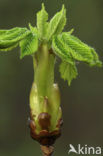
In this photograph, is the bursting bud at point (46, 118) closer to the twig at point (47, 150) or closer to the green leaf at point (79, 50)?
the twig at point (47, 150)

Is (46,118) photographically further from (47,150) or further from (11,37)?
(11,37)

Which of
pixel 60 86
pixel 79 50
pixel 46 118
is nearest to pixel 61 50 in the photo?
pixel 79 50

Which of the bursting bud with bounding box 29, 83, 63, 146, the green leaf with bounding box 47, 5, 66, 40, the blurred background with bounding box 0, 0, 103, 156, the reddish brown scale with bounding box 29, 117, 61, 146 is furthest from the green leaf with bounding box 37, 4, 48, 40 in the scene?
the blurred background with bounding box 0, 0, 103, 156

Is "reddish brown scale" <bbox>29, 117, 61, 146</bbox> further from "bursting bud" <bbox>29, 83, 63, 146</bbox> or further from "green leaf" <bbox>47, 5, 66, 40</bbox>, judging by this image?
"green leaf" <bbox>47, 5, 66, 40</bbox>

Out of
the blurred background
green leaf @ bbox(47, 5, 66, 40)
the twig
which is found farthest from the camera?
the blurred background

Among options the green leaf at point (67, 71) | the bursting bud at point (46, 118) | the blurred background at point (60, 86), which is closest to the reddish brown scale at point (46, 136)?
the bursting bud at point (46, 118)

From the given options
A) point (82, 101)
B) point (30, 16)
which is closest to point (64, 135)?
point (82, 101)

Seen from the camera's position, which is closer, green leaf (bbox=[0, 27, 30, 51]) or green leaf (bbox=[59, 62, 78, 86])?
green leaf (bbox=[0, 27, 30, 51])
